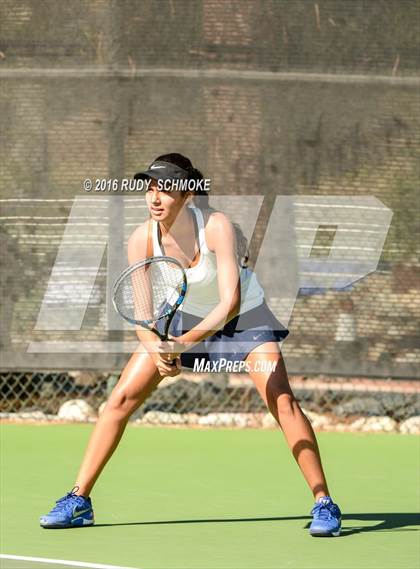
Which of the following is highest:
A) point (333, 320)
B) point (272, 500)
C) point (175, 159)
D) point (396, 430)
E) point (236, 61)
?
point (175, 159)

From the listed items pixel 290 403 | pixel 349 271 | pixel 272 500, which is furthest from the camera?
pixel 349 271

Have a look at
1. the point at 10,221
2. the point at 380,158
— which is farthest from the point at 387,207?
the point at 10,221

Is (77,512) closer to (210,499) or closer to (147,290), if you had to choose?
(147,290)

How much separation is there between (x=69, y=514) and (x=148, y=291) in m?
0.87

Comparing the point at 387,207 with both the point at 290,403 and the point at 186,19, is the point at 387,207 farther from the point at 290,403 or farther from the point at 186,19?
the point at 290,403

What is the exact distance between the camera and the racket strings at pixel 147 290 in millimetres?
5668

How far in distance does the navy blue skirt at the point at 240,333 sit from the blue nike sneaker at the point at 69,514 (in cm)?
64

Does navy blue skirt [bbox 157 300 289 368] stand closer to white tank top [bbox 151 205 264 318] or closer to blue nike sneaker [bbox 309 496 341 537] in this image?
white tank top [bbox 151 205 264 318]

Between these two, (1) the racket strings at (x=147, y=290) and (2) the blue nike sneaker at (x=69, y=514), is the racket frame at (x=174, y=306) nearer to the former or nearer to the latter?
(1) the racket strings at (x=147, y=290)

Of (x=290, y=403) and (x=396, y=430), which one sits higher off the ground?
(x=290, y=403)

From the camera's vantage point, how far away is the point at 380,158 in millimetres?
8891

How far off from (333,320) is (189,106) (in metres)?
1.49
